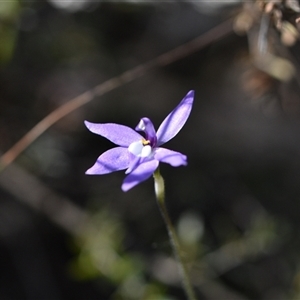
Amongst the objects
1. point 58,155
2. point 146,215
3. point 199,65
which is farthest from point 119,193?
point 199,65

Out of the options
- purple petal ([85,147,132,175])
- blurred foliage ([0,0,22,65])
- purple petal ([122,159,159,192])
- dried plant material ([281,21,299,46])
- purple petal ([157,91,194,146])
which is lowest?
purple petal ([122,159,159,192])

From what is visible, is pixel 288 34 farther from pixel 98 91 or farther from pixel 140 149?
pixel 140 149

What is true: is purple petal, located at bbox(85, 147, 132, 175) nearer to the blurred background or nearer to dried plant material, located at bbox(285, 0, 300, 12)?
dried plant material, located at bbox(285, 0, 300, 12)

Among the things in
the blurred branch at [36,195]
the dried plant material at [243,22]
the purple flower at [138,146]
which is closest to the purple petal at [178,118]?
the purple flower at [138,146]

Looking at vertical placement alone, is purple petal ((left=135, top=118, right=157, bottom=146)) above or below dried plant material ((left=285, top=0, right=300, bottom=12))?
below

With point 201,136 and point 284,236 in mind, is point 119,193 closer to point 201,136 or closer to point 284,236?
point 201,136

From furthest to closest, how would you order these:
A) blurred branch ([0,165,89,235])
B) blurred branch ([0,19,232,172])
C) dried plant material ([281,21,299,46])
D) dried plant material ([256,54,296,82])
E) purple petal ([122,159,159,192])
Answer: blurred branch ([0,165,89,235])
dried plant material ([256,54,296,82])
blurred branch ([0,19,232,172])
dried plant material ([281,21,299,46])
purple petal ([122,159,159,192])

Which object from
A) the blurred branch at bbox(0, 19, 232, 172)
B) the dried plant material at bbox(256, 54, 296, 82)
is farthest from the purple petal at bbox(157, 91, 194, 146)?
the dried plant material at bbox(256, 54, 296, 82)

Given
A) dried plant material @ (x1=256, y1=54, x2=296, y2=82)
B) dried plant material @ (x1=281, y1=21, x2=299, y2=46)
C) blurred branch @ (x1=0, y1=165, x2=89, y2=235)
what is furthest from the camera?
blurred branch @ (x1=0, y1=165, x2=89, y2=235)
